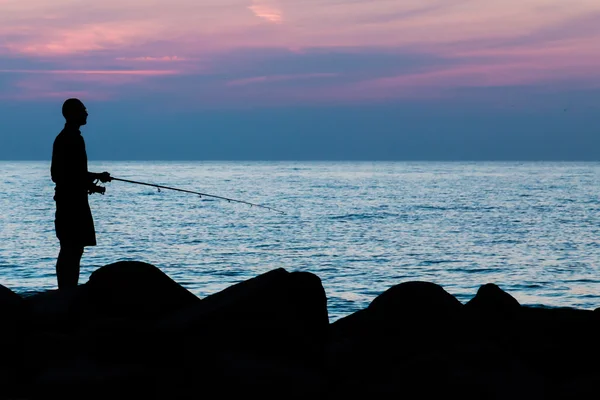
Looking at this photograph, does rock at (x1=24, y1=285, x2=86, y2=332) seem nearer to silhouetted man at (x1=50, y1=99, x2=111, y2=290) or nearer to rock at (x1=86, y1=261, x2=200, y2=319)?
rock at (x1=86, y1=261, x2=200, y2=319)

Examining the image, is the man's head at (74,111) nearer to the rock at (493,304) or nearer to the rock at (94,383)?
the rock at (94,383)

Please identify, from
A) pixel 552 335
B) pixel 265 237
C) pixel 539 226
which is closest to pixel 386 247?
pixel 265 237

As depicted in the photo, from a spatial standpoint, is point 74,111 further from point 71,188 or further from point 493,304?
point 493,304

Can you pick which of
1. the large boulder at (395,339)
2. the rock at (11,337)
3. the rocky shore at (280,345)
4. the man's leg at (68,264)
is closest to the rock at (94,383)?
the rocky shore at (280,345)

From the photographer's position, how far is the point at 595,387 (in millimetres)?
4504

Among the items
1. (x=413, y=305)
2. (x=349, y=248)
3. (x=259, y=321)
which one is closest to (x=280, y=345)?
(x=259, y=321)

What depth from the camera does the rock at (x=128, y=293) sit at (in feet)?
19.3

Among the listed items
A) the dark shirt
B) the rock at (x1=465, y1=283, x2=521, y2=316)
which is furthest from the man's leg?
the rock at (x1=465, y1=283, x2=521, y2=316)

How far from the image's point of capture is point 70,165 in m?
6.55

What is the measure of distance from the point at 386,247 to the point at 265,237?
13.3 ft

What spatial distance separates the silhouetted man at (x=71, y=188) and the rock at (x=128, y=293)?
2.37 feet

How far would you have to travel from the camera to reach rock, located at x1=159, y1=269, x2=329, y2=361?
17.0ft

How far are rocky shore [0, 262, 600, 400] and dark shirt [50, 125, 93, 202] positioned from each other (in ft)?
2.79

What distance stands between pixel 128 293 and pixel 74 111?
1.56 m
